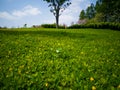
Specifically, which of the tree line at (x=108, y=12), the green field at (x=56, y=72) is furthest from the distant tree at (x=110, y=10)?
the green field at (x=56, y=72)

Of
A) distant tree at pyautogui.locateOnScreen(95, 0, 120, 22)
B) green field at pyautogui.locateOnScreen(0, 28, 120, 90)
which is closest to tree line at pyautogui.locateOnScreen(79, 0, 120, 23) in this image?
distant tree at pyautogui.locateOnScreen(95, 0, 120, 22)

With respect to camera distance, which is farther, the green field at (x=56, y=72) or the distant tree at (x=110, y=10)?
the distant tree at (x=110, y=10)

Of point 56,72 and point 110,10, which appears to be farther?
point 110,10

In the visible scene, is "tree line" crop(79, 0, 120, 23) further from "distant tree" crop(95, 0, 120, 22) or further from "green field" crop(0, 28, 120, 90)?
"green field" crop(0, 28, 120, 90)

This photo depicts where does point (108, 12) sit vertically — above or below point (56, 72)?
above

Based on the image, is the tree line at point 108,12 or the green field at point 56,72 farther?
the tree line at point 108,12

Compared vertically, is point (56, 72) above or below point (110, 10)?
below

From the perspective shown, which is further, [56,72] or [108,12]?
[108,12]

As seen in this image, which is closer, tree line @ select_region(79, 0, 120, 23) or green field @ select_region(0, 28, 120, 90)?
green field @ select_region(0, 28, 120, 90)

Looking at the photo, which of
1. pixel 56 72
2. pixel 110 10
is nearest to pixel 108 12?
pixel 110 10

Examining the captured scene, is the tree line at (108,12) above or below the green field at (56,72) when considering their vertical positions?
above

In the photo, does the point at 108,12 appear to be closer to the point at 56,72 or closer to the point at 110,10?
the point at 110,10

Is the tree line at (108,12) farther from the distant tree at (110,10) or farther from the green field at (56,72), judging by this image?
the green field at (56,72)

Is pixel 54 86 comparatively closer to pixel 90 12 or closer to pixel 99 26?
pixel 99 26
